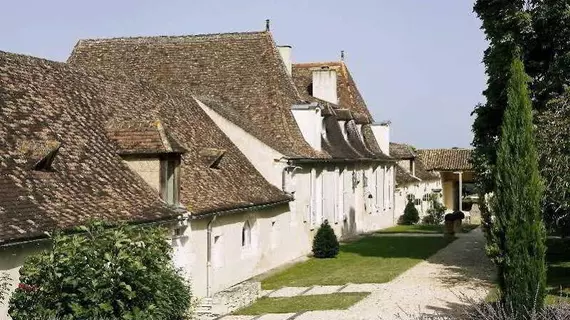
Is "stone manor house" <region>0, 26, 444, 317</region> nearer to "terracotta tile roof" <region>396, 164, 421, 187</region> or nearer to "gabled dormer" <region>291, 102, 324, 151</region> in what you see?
"gabled dormer" <region>291, 102, 324, 151</region>

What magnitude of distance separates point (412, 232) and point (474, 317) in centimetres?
2623

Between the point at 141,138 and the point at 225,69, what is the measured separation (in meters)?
12.5

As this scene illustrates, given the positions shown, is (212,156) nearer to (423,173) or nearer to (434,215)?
(434,215)

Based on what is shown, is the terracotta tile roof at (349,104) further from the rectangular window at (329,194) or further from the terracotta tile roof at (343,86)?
the rectangular window at (329,194)

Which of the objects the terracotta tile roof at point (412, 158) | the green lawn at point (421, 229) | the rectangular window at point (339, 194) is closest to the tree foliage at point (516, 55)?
the rectangular window at point (339, 194)

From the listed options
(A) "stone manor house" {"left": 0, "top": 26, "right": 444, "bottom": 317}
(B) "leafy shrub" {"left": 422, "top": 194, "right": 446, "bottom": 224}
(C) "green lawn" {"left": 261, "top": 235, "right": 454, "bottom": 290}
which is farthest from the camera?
(B) "leafy shrub" {"left": 422, "top": 194, "right": 446, "bottom": 224}

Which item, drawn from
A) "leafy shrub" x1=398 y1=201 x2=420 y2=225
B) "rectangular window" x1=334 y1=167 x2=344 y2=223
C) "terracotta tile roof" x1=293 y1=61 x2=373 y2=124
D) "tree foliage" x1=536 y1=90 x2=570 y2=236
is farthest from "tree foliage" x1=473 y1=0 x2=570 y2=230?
"leafy shrub" x1=398 y1=201 x2=420 y2=225

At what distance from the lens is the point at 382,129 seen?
139ft

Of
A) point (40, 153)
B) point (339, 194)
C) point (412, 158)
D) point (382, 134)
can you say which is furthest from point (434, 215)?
point (40, 153)

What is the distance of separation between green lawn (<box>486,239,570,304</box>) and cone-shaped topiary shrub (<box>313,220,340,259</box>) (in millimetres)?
7501

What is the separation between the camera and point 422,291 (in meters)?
20.8

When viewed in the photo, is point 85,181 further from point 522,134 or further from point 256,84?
point 256,84

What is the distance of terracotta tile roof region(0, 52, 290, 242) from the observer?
14578 millimetres

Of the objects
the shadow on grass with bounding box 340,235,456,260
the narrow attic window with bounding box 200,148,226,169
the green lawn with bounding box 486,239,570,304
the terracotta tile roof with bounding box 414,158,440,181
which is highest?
the terracotta tile roof with bounding box 414,158,440,181
